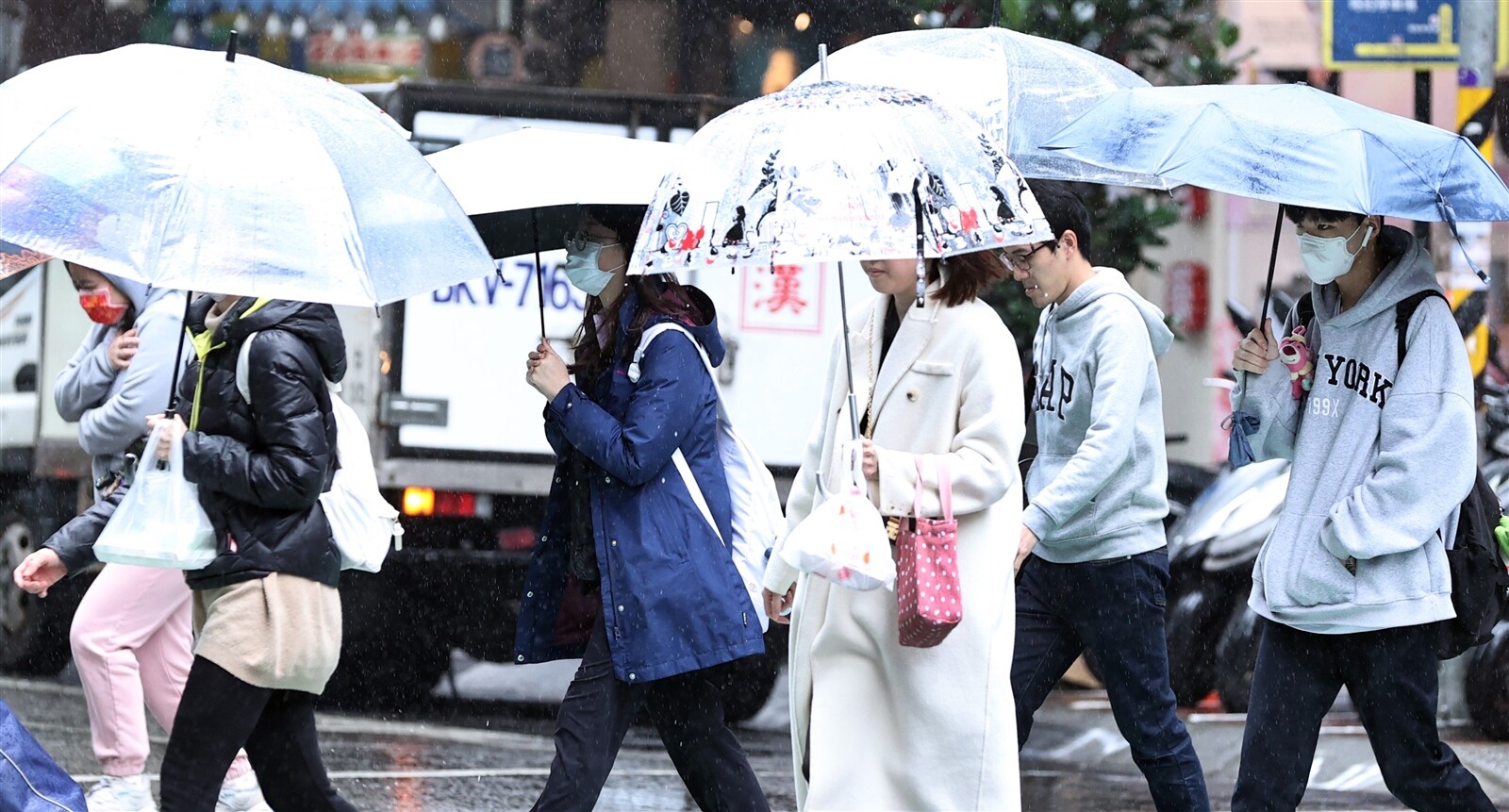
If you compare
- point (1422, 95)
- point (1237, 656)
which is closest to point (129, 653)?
point (1237, 656)

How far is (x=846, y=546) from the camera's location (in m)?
4.11

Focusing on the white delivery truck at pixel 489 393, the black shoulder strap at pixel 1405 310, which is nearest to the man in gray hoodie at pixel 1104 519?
the black shoulder strap at pixel 1405 310

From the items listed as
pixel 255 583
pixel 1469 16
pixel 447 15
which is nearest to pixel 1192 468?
pixel 1469 16

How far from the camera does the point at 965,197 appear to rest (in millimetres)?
4059

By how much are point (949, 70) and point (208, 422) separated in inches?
88.2

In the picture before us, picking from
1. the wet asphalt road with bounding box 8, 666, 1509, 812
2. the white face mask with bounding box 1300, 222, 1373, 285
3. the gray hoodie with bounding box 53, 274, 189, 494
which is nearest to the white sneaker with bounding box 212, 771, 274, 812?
the wet asphalt road with bounding box 8, 666, 1509, 812

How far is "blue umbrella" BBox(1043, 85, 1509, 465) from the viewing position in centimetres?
459

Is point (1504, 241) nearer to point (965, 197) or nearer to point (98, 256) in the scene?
point (965, 197)

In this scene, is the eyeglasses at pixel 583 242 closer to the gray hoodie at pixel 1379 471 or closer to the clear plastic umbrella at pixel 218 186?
the clear plastic umbrella at pixel 218 186

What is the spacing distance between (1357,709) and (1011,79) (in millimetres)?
1915

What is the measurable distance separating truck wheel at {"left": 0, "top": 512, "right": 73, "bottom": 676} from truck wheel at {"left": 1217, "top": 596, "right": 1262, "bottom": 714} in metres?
5.63

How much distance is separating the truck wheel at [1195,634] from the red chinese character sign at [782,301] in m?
2.07

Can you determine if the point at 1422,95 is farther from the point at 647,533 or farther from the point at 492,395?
the point at 647,533

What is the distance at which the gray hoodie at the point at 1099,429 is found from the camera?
16.5 ft
